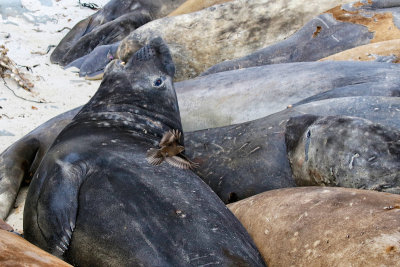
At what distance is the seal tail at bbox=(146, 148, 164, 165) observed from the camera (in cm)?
241

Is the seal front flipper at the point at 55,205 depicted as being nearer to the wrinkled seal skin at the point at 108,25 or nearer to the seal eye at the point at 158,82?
the seal eye at the point at 158,82

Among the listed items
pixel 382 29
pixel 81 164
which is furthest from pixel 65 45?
pixel 81 164

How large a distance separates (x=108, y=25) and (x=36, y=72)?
75.2 inches

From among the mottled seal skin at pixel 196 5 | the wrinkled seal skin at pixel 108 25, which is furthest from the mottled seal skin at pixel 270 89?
the wrinkled seal skin at pixel 108 25

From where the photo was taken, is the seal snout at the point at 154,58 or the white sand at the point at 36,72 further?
the white sand at the point at 36,72

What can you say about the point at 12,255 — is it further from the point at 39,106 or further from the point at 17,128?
the point at 39,106

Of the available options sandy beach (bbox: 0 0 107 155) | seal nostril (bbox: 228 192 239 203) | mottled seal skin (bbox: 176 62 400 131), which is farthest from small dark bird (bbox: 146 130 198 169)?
sandy beach (bbox: 0 0 107 155)

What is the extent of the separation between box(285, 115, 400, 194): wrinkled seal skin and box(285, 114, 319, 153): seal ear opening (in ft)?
0.04

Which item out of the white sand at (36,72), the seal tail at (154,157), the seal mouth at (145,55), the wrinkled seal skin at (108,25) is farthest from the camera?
the wrinkled seal skin at (108,25)

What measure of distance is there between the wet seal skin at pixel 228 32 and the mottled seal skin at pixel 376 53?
141 cm

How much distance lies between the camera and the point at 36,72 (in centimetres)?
676

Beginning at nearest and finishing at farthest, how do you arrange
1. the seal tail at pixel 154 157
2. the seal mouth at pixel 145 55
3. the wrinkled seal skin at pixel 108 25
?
the seal tail at pixel 154 157 < the seal mouth at pixel 145 55 < the wrinkled seal skin at pixel 108 25

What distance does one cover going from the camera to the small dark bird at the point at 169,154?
2443mm

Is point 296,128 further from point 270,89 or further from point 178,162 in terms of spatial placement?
point 270,89
